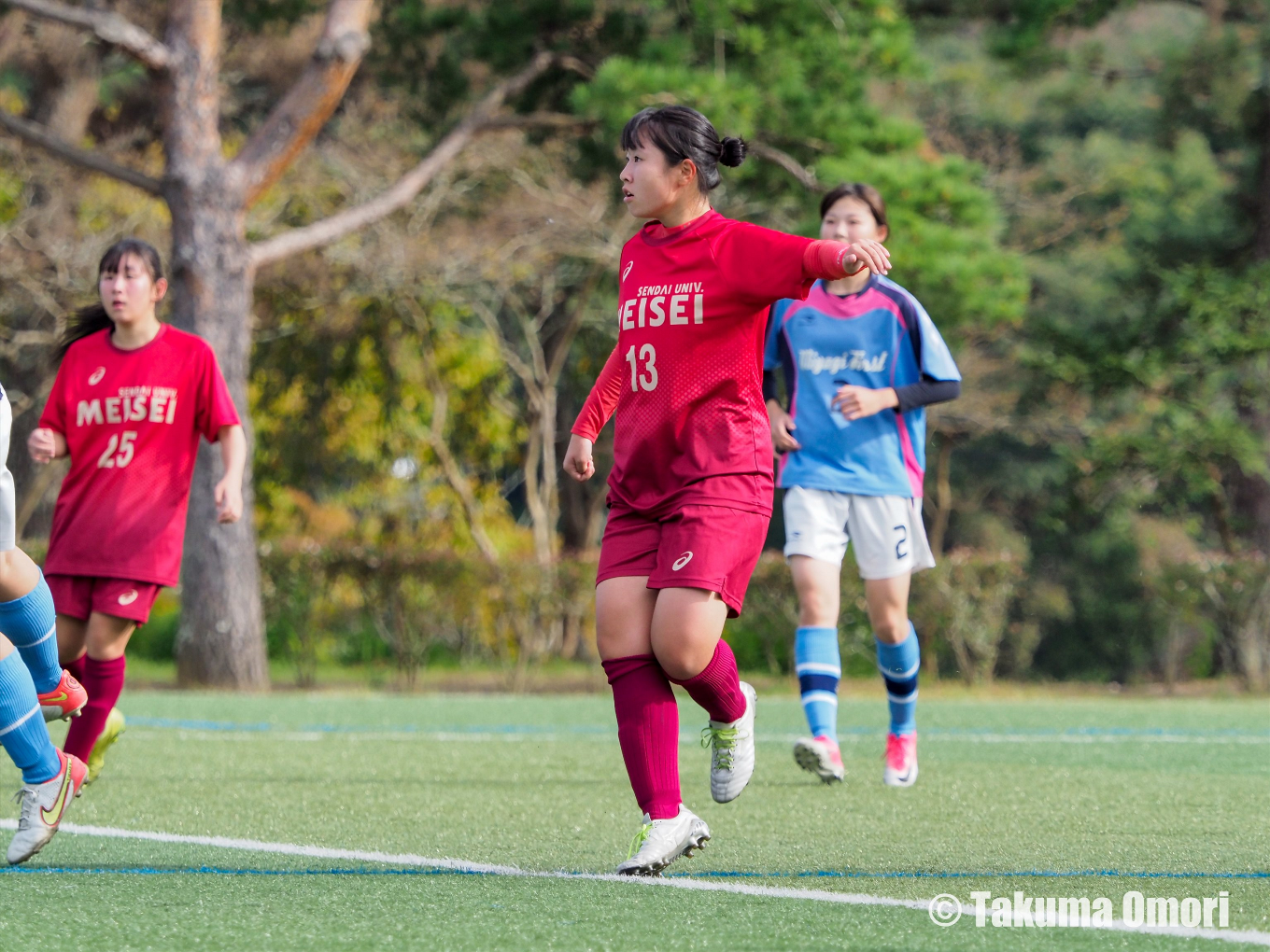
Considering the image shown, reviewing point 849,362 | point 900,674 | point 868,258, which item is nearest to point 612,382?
point 868,258

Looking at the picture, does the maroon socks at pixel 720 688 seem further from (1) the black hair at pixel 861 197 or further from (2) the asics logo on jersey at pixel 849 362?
(1) the black hair at pixel 861 197

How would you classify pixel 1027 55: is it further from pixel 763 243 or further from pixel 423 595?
pixel 763 243

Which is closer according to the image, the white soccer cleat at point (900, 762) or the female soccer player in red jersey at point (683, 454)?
the female soccer player in red jersey at point (683, 454)

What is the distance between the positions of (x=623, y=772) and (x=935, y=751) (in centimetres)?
201

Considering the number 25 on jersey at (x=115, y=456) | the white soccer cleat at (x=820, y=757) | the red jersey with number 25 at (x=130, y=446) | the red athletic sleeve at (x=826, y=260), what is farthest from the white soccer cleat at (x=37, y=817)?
the white soccer cleat at (x=820, y=757)

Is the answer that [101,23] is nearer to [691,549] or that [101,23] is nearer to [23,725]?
[23,725]

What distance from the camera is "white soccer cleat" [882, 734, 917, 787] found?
21.6 ft

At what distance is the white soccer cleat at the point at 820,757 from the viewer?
6.46 m

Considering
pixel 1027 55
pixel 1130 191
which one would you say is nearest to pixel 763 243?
pixel 1027 55

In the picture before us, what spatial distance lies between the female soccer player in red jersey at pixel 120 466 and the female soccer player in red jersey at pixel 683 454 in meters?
2.02

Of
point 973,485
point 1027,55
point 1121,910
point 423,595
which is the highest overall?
point 1027,55

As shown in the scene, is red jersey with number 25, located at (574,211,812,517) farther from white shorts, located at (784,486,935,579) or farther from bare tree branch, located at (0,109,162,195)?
bare tree branch, located at (0,109,162,195)

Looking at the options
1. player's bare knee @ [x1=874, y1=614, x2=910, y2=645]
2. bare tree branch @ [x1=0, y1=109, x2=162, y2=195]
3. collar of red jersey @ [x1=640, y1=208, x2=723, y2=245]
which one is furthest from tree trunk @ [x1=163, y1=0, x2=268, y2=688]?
collar of red jersey @ [x1=640, y1=208, x2=723, y2=245]

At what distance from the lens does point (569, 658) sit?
1536 centimetres
